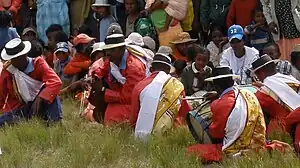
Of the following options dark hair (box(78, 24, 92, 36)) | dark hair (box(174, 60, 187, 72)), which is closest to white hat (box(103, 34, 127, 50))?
dark hair (box(174, 60, 187, 72))

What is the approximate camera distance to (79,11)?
13.7 m

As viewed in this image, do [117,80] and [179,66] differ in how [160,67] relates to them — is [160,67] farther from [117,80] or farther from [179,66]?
[179,66]

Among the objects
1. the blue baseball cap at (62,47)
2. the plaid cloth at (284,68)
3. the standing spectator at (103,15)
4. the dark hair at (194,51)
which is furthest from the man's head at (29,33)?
the plaid cloth at (284,68)

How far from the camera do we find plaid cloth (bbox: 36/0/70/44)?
13.5 m

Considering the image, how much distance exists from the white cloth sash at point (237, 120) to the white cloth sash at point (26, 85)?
3.09 metres

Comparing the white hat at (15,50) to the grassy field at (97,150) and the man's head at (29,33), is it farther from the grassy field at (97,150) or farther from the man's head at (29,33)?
the man's head at (29,33)

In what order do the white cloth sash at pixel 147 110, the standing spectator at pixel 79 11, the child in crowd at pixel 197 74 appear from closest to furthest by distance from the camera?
the white cloth sash at pixel 147 110 → the child in crowd at pixel 197 74 → the standing spectator at pixel 79 11

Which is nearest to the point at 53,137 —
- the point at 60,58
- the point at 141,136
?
the point at 141,136

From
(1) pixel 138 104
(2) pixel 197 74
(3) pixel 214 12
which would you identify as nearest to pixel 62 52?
(3) pixel 214 12

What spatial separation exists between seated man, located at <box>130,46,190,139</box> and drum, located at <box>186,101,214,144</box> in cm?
43

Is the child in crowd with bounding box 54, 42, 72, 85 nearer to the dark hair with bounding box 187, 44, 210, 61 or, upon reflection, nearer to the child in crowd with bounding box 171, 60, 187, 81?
the child in crowd with bounding box 171, 60, 187, 81

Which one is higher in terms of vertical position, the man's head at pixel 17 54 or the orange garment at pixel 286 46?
the man's head at pixel 17 54

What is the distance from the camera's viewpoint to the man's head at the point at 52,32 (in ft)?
43.4

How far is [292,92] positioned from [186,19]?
501cm
